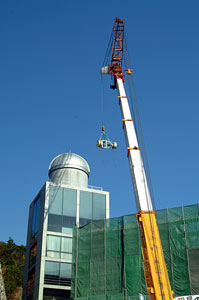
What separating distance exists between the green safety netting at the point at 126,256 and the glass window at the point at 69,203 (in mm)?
6360

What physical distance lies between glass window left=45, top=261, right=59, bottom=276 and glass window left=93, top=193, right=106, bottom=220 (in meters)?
8.42

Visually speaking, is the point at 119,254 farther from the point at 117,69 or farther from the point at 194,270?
the point at 117,69

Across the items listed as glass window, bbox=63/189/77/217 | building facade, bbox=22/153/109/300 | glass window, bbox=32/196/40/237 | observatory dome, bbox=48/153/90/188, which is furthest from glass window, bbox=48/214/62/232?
observatory dome, bbox=48/153/90/188

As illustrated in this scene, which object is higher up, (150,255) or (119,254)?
(119,254)

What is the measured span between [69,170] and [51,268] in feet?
45.0

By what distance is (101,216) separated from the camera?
173 feet

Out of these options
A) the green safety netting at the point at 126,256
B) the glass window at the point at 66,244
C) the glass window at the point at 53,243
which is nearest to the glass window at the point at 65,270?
the glass window at the point at 66,244

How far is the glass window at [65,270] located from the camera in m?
47.2

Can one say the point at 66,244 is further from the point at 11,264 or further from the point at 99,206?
the point at 11,264

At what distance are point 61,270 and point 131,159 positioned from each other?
22.2 m

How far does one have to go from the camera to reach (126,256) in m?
39.8

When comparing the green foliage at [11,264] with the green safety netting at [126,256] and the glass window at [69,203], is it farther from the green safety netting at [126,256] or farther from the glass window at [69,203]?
the green safety netting at [126,256]

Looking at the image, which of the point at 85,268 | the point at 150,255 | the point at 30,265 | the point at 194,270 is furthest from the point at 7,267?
the point at 150,255

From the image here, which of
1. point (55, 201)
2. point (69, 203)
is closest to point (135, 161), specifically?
point (55, 201)
